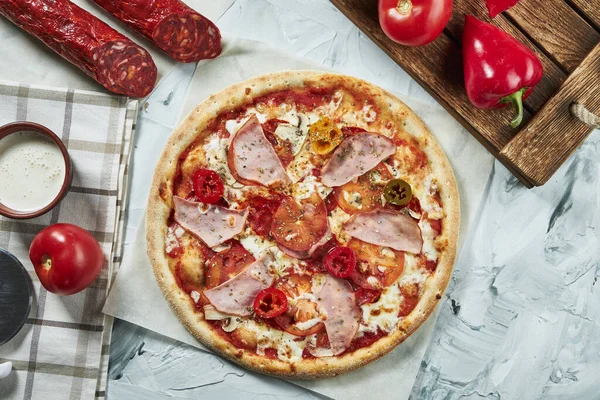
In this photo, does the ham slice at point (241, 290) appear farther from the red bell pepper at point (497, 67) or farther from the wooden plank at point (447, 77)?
the red bell pepper at point (497, 67)

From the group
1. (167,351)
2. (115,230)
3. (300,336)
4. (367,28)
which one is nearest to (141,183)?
(115,230)

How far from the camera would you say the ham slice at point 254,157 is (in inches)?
114

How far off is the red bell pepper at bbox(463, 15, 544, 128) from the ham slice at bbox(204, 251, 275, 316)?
3.92ft

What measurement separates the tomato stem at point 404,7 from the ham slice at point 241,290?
1.20 m

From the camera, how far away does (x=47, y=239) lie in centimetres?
277

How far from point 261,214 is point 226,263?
0.88 feet

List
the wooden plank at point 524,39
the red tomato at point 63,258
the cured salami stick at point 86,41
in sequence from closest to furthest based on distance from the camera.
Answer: the red tomato at point 63,258
the cured salami stick at point 86,41
the wooden plank at point 524,39

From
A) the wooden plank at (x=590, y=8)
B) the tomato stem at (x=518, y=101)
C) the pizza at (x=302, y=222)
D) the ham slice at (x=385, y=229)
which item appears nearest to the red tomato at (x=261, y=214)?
the pizza at (x=302, y=222)

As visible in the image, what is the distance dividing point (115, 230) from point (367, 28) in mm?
1460

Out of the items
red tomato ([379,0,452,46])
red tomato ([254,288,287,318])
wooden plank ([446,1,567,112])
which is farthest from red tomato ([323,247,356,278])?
wooden plank ([446,1,567,112])

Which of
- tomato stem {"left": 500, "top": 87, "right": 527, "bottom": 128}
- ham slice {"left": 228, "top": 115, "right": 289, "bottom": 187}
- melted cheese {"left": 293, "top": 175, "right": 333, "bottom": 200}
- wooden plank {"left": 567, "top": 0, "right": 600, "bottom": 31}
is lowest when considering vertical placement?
melted cheese {"left": 293, "top": 175, "right": 333, "bottom": 200}

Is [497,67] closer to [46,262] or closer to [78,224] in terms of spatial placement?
[78,224]

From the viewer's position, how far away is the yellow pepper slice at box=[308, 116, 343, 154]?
288 centimetres

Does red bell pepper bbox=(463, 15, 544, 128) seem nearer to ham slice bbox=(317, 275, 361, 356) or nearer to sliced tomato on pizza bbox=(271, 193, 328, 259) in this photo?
sliced tomato on pizza bbox=(271, 193, 328, 259)
